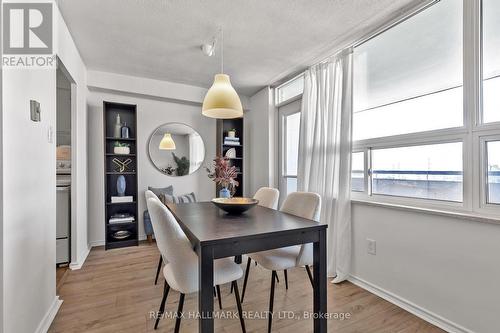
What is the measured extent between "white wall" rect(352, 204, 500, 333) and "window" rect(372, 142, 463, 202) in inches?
8.2

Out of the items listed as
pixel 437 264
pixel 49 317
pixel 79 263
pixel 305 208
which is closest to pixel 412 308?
pixel 437 264

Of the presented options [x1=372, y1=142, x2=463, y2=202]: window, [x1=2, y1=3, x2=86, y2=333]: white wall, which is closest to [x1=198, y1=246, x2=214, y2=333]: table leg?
[x1=2, y1=3, x2=86, y2=333]: white wall

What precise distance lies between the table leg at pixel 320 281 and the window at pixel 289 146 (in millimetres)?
2028

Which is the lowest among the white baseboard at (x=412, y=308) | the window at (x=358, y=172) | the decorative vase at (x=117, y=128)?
the white baseboard at (x=412, y=308)

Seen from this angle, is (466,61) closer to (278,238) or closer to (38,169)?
(278,238)

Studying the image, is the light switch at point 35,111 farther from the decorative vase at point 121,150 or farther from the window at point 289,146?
the window at point 289,146

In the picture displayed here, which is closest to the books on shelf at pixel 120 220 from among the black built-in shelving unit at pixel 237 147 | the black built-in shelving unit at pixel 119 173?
the black built-in shelving unit at pixel 119 173

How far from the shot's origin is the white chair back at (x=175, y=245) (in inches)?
51.2

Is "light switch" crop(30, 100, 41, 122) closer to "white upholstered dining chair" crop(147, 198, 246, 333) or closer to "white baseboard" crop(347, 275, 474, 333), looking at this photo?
"white upholstered dining chair" crop(147, 198, 246, 333)

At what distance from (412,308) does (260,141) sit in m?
2.89

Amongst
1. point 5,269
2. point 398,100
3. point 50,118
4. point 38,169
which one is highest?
point 398,100

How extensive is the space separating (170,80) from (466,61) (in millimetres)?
3389

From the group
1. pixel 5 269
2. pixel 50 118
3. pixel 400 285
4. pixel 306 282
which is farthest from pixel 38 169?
pixel 400 285

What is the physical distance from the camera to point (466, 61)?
64.6 inches
